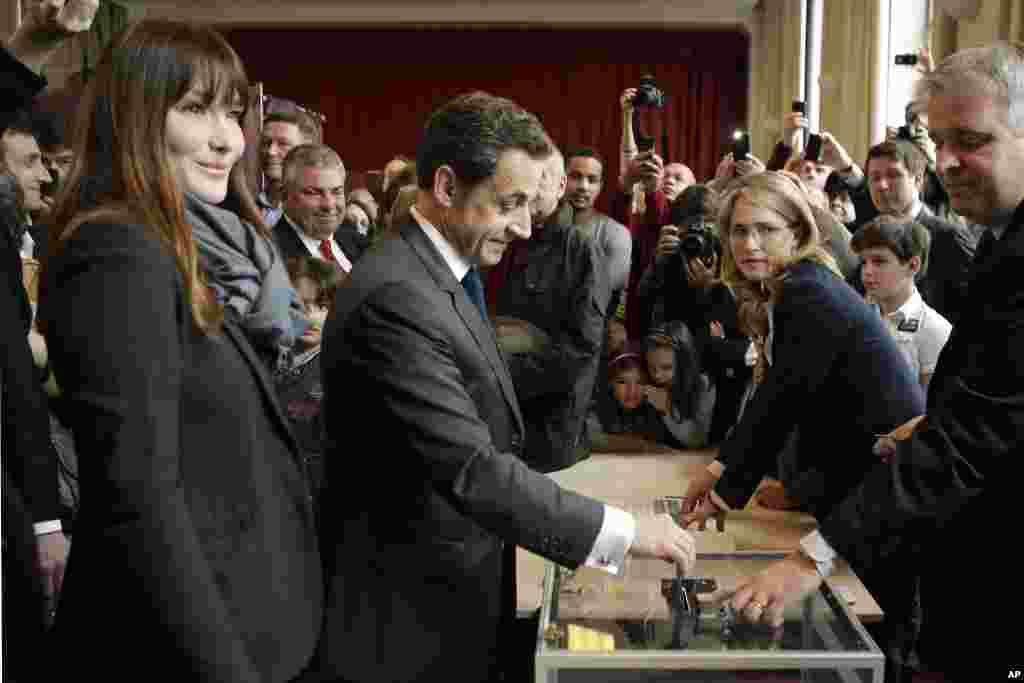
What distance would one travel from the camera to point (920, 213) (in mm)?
3834

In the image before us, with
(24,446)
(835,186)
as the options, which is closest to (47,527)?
(24,446)

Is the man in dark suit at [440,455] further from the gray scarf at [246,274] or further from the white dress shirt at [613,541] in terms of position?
the gray scarf at [246,274]

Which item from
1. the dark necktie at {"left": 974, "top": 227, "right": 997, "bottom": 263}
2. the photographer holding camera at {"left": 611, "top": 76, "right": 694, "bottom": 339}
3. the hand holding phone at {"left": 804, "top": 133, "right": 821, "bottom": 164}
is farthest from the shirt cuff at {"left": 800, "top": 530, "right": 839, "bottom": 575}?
the hand holding phone at {"left": 804, "top": 133, "right": 821, "bottom": 164}

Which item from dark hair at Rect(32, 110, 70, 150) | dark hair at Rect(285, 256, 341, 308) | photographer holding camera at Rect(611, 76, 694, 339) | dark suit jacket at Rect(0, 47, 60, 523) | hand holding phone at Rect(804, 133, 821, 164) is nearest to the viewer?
dark suit jacket at Rect(0, 47, 60, 523)

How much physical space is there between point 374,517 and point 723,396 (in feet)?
8.38

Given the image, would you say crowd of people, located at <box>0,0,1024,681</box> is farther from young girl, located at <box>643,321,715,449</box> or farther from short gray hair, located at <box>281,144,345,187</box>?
young girl, located at <box>643,321,715,449</box>

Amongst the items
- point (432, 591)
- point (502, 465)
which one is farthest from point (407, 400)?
point (432, 591)

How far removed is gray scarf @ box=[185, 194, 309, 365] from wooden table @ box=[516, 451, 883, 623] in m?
0.74

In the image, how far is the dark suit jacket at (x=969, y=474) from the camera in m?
1.52

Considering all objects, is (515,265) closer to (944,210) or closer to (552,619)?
(944,210)

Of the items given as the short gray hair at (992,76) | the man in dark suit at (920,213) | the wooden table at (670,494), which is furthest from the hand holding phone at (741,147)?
the short gray hair at (992,76)

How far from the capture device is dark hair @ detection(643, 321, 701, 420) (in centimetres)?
398

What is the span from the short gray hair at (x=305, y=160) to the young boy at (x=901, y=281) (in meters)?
1.59

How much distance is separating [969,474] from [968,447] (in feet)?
0.13
